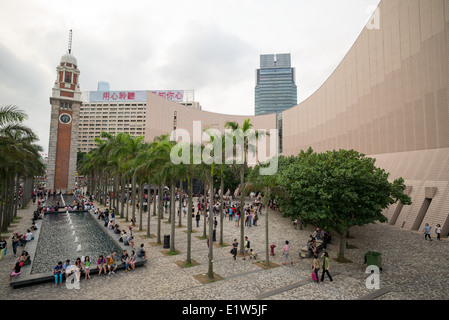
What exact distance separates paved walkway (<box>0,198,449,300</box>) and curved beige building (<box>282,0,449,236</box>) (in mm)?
6482

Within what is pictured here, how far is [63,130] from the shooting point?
60.3m

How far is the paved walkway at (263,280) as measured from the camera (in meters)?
9.86

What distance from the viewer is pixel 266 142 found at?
59094 mm

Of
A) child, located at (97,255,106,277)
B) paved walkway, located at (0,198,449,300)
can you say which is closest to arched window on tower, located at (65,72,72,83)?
paved walkway, located at (0,198,449,300)

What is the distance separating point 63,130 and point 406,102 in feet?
222

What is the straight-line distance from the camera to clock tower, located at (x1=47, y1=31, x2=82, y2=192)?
59344 mm

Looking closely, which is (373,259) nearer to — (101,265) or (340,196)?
(340,196)

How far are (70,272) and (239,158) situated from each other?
1051 centimetres

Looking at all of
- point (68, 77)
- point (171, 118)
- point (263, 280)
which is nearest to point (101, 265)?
point (263, 280)

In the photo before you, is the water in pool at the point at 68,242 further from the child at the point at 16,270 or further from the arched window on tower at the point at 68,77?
the arched window on tower at the point at 68,77

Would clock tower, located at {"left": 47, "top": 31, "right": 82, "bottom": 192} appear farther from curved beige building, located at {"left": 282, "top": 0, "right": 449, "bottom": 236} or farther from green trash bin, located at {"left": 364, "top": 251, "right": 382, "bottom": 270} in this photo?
green trash bin, located at {"left": 364, "top": 251, "right": 382, "bottom": 270}

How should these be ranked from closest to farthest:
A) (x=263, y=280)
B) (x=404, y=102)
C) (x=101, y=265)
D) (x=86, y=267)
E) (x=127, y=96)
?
1. (x=263, y=280)
2. (x=86, y=267)
3. (x=101, y=265)
4. (x=404, y=102)
5. (x=127, y=96)

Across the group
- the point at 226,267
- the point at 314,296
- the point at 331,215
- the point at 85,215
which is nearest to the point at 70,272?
the point at 226,267

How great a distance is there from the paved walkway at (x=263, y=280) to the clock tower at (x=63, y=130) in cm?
5140
